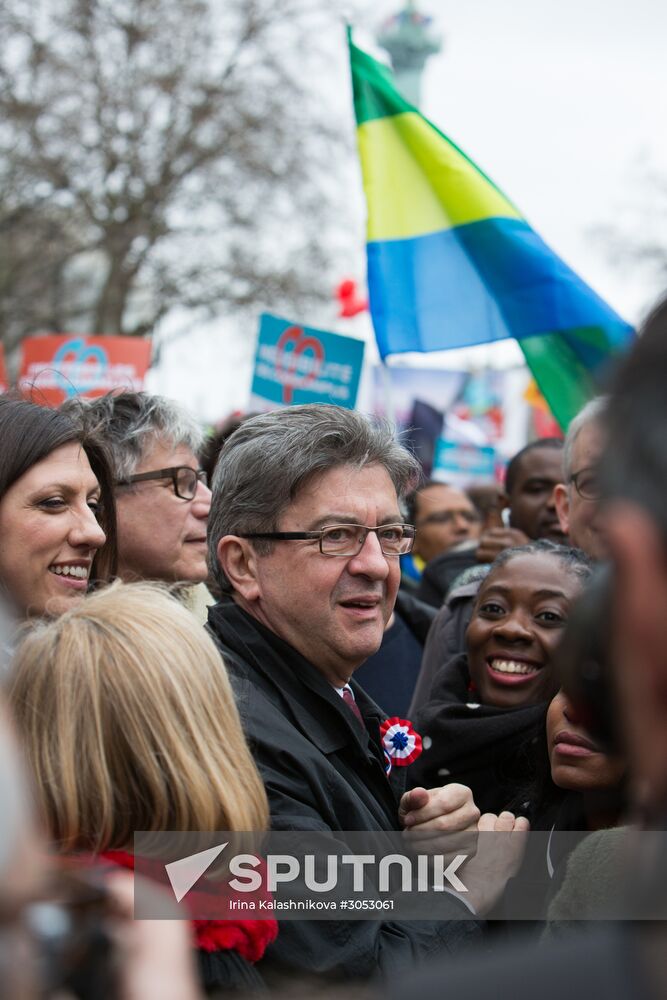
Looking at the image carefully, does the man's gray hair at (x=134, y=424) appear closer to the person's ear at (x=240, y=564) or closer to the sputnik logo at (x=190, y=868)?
the person's ear at (x=240, y=564)

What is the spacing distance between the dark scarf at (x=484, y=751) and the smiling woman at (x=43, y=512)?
1.02 metres

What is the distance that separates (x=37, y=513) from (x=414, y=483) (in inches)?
40.5

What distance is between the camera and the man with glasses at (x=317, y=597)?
2.54 metres

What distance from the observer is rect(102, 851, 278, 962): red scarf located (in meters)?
1.88

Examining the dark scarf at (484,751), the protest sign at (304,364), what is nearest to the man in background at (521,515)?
the protest sign at (304,364)

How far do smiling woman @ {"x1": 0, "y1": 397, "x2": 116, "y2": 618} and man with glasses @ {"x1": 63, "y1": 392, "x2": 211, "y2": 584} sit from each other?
710 millimetres

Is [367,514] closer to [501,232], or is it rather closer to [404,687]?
[404,687]

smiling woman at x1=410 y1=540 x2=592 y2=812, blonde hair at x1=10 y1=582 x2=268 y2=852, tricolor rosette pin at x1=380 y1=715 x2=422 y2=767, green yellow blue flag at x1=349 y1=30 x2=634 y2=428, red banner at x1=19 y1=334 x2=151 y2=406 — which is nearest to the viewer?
blonde hair at x1=10 y1=582 x2=268 y2=852

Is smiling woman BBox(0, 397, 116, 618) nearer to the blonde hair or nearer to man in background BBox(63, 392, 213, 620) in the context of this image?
man in background BBox(63, 392, 213, 620)

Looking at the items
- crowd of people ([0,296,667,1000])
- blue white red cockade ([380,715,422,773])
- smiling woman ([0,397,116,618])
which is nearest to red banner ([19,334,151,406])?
crowd of people ([0,296,667,1000])

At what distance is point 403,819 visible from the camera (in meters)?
2.64

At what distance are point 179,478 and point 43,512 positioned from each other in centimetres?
96

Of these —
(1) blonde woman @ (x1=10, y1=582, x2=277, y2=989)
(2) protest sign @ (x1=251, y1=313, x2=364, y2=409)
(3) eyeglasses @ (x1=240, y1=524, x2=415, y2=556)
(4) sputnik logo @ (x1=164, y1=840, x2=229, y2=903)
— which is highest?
(2) protest sign @ (x1=251, y1=313, x2=364, y2=409)

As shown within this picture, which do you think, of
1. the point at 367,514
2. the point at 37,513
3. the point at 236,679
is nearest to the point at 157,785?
the point at 236,679
